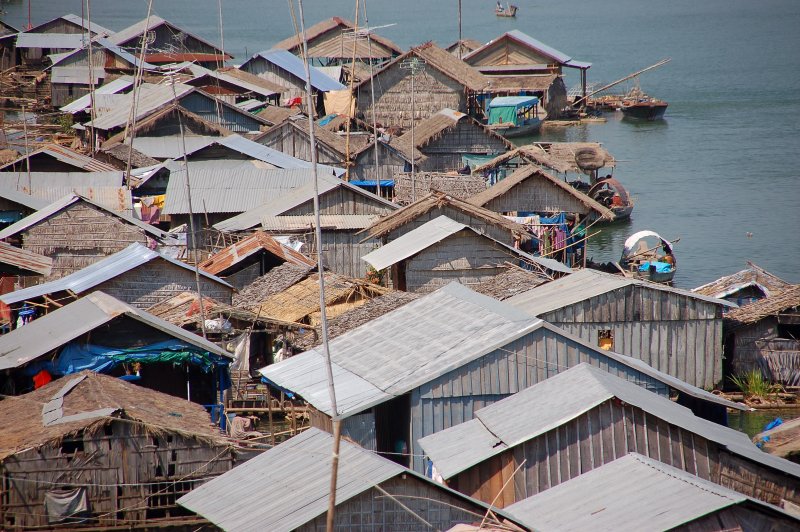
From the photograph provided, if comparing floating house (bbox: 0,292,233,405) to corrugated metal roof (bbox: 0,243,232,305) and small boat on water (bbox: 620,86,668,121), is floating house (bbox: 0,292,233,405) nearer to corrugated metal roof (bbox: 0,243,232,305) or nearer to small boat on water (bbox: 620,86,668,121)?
corrugated metal roof (bbox: 0,243,232,305)

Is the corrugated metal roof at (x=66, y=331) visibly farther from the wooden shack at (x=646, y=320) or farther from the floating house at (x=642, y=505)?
the floating house at (x=642, y=505)

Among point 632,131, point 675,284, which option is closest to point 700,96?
point 632,131

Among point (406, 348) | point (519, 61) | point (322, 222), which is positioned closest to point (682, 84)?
point (519, 61)

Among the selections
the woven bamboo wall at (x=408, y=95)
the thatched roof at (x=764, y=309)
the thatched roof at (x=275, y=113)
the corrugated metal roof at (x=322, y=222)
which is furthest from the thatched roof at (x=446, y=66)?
the thatched roof at (x=764, y=309)

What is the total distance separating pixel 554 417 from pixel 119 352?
21.5 ft

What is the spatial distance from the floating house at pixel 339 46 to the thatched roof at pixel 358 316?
35.4 meters

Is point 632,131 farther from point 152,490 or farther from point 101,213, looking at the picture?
point 152,490

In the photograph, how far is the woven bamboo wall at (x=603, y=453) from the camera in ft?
39.1

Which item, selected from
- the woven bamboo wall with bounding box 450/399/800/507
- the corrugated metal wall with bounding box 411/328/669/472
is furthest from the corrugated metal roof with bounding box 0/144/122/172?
the woven bamboo wall with bounding box 450/399/800/507

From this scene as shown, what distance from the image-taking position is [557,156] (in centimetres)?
3412

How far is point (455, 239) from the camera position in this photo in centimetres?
2191

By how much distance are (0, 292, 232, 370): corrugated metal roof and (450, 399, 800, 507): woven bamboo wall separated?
5431 mm

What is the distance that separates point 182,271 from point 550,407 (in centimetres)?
961

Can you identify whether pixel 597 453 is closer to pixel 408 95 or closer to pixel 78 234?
pixel 78 234
